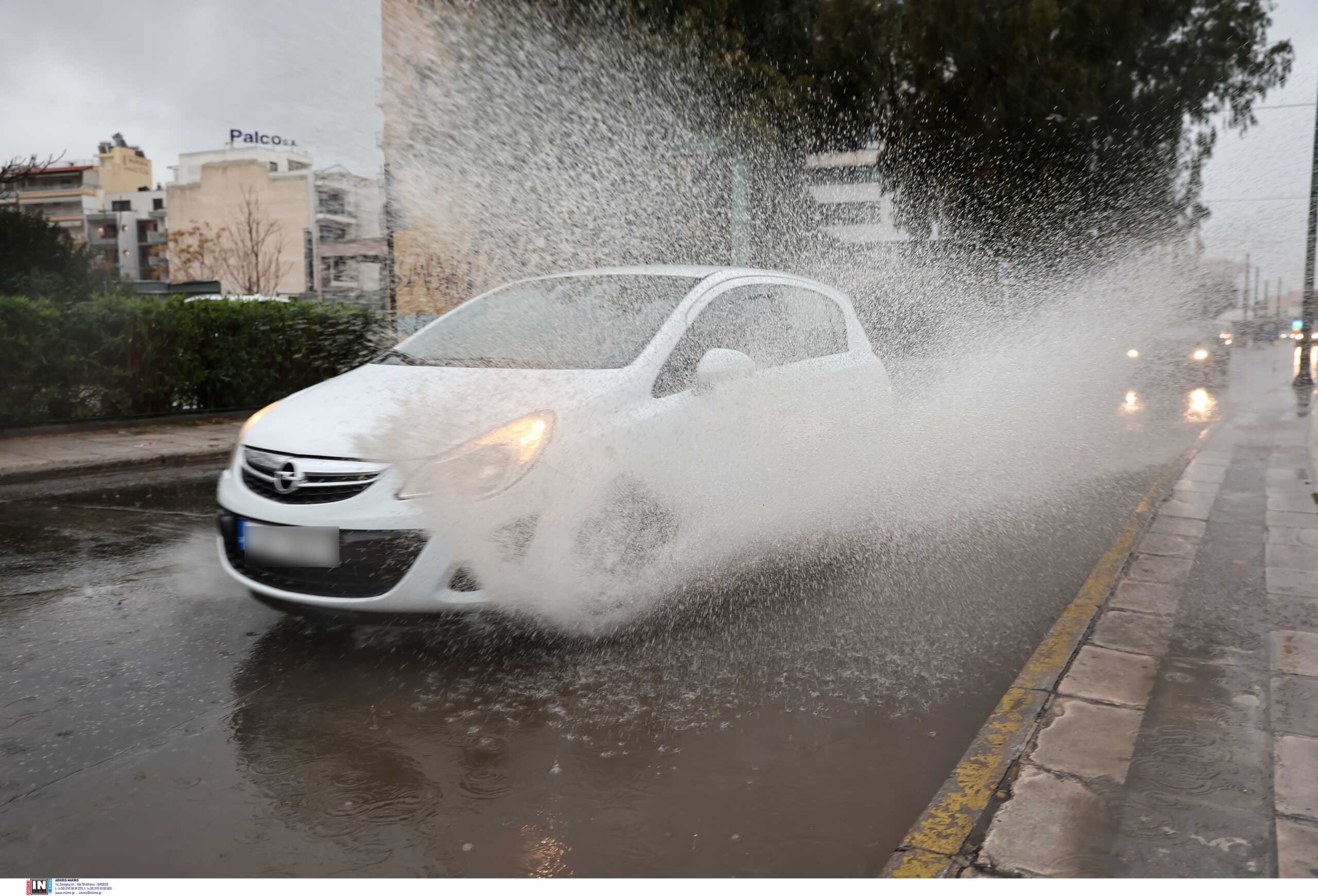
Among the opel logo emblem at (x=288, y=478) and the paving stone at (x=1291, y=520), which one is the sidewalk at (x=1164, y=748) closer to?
the paving stone at (x=1291, y=520)

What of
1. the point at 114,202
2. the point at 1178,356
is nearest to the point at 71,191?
the point at 114,202

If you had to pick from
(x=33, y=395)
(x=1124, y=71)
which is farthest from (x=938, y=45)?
(x=33, y=395)

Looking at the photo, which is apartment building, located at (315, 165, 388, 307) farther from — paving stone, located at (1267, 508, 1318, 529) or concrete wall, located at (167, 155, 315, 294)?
concrete wall, located at (167, 155, 315, 294)

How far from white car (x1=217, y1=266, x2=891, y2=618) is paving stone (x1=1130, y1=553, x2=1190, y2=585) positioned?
1623 mm

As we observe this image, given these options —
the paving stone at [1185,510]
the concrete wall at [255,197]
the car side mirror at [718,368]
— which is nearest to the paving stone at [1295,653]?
the car side mirror at [718,368]

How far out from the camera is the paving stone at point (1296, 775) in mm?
2562

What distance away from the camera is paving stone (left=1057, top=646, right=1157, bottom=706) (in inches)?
130

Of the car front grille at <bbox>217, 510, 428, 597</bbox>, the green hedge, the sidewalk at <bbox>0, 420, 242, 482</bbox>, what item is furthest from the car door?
the sidewalk at <bbox>0, 420, 242, 482</bbox>

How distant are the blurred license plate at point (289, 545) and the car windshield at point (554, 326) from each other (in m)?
1.03

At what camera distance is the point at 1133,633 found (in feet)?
13.0

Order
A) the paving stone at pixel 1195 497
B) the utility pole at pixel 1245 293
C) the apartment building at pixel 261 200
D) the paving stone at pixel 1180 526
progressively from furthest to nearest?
the apartment building at pixel 261 200
the utility pole at pixel 1245 293
the paving stone at pixel 1195 497
the paving stone at pixel 1180 526

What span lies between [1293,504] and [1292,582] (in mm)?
2407
